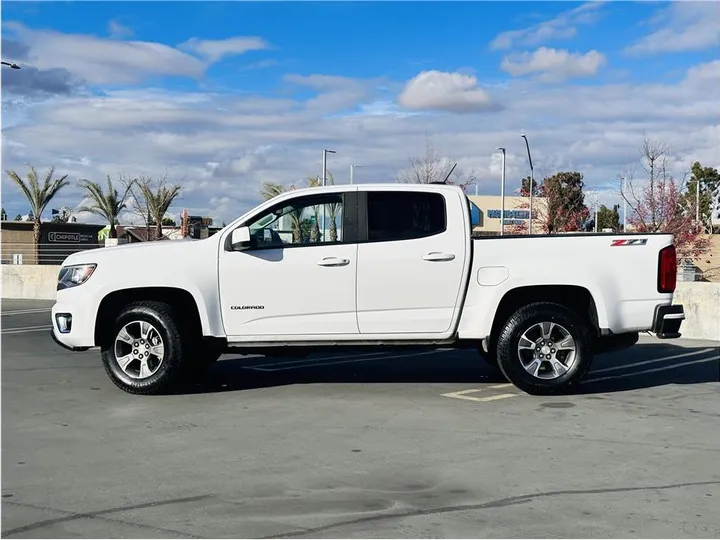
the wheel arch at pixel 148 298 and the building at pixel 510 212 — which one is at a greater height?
the building at pixel 510 212

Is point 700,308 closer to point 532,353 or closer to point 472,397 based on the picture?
point 532,353

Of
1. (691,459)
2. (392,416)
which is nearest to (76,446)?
(392,416)

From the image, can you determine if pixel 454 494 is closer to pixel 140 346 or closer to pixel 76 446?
pixel 76 446

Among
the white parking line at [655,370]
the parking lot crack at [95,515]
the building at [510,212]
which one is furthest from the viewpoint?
the building at [510,212]

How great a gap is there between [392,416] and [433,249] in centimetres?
174

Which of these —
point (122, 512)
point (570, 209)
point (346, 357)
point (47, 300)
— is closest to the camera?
point (122, 512)

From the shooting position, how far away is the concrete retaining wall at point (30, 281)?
2481 centimetres

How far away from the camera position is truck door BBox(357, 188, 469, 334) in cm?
810

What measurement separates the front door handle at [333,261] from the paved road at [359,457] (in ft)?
4.34

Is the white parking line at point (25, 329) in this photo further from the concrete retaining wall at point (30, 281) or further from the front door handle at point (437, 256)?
the front door handle at point (437, 256)

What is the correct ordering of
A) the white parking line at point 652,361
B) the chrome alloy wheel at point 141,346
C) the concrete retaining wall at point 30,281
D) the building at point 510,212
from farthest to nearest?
the building at point 510,212 → the concrete retaining wall at point 30,281 → the white parking line at point 652,361 → the chrome alloy wheel at point 141,346

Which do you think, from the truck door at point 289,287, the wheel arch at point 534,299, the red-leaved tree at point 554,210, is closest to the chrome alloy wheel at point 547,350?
the wheel arch at point 534,299

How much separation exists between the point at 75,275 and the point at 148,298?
770mm

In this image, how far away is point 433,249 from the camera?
8.13 meters
